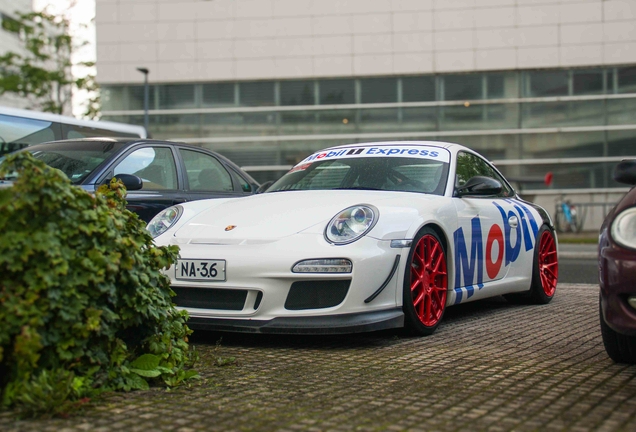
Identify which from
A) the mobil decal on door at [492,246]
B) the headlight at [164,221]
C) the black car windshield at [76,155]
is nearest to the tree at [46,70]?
the black car windshield at [76,155]

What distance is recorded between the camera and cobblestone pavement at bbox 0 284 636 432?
3.20m

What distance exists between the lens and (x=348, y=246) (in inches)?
191

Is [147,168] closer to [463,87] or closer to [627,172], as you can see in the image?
[627,172]

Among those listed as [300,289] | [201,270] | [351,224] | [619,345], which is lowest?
[619,345]

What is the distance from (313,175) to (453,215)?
3.90 feet

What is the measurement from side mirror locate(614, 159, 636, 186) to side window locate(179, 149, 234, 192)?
13.9 feet

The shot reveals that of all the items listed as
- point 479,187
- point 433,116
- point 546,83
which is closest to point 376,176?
point 479,187

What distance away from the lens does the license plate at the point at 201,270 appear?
4938 millimetres

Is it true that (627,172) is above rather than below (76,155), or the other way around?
below

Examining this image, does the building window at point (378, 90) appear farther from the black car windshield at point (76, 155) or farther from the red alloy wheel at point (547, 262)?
the black car windshield at point (76, 155)

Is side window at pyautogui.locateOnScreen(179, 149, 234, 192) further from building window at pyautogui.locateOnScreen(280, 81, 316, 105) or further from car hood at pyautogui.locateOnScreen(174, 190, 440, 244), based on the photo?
building window at pyautogui.locateOnScreen(280, 81, 316, 105)

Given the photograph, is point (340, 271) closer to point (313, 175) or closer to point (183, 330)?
point (183, 330)

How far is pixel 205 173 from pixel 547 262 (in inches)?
127

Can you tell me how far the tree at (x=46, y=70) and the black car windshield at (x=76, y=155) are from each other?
2212 cm
